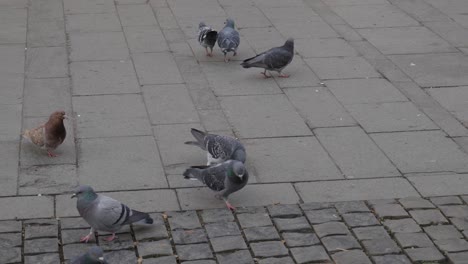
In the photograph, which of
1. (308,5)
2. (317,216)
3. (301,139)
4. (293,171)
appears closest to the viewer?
(317,216)

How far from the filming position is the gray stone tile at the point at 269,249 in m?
6.20

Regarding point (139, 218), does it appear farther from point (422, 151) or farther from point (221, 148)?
point (422, 151)

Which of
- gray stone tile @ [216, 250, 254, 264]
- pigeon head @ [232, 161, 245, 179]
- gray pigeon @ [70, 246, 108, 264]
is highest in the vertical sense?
gray pigeon @ [70, 246, 108, 264]

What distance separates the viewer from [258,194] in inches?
280

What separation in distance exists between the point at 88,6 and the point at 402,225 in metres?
7.33

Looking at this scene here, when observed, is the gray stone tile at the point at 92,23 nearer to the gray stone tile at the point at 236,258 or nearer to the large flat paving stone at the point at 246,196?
the large flat paving stone at the point at 246,196

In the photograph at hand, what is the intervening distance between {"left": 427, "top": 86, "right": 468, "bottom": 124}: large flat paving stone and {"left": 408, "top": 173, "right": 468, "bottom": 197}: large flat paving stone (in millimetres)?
1458

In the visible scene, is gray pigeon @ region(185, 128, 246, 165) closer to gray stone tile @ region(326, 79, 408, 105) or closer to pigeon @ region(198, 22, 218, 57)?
gray stone tile @ region(326, 79, 408, 105)

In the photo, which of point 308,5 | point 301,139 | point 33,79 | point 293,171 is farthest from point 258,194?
point 308,5

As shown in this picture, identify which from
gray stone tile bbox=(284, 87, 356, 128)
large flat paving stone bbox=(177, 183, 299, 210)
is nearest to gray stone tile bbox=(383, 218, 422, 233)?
large flat paving stone bbox=(177, 183, 299, 210)

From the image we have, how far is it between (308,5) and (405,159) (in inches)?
214

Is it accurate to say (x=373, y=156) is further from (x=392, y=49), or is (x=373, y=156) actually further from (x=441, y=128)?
(x=392, y=49)

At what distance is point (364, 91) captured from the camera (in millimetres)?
9469

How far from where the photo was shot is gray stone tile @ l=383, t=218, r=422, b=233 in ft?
21.5
